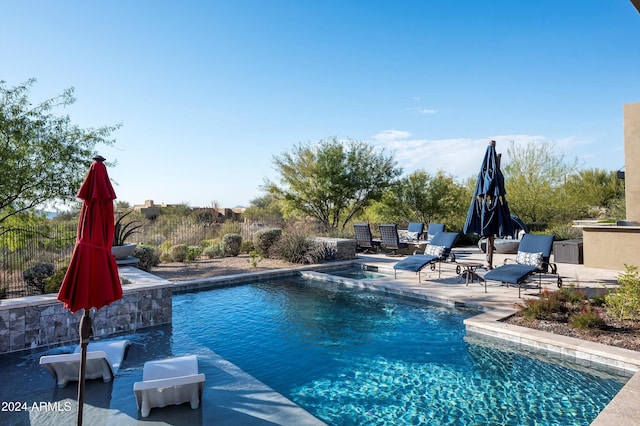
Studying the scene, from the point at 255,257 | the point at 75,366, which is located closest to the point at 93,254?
the point at 75,366

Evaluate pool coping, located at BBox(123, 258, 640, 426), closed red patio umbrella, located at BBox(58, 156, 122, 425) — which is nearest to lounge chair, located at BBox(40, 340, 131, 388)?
closed red patio umbrella, located at BBox(58, 156, 122, 425)

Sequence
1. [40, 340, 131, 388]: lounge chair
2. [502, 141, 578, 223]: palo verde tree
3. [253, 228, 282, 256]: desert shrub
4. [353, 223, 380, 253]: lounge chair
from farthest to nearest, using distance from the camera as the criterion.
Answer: [502, 141, 578, 223]: palo verde tree < [353, 223, 380, 253]: lounge chair < [253, 228, 282, 256]: desert shrub < [40, 340, 131, 388]: lounge chair

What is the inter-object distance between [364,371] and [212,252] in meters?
9.96

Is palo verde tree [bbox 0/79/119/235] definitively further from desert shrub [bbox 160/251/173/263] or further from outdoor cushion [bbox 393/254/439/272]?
outdoor cushion [bbox 393/254/439/272]

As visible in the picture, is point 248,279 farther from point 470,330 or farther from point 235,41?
point 235,41

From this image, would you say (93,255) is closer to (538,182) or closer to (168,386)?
(168,386)

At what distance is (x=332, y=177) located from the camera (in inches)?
730

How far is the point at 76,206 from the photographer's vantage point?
8.47 metres

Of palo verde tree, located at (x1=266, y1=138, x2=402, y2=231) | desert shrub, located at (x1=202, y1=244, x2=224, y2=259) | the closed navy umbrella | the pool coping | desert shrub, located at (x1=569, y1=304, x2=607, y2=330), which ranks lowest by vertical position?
the pool coping

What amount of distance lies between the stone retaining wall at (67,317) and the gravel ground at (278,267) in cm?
311

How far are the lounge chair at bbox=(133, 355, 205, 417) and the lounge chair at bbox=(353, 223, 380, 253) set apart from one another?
33.2 ft

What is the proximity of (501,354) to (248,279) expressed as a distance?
6.31 metres

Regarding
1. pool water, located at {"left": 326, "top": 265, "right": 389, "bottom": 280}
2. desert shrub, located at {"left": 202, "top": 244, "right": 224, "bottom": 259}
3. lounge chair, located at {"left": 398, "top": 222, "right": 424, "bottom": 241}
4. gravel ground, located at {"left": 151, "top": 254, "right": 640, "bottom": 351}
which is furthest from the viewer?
lounge chair, located at {"left": 398, "top": 222, "right": 424, "bottom": 241}

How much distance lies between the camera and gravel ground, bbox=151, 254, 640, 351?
4676 mm
